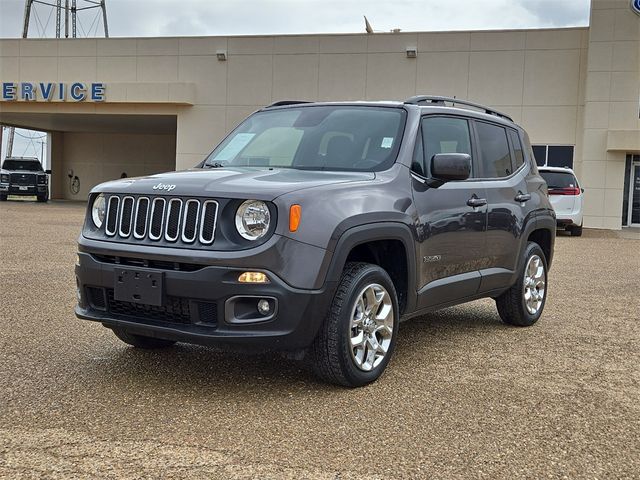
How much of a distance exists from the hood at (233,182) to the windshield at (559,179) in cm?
1480

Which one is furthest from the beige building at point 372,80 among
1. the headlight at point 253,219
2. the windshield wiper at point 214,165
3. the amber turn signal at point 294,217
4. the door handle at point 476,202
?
the headlight at point 253,219

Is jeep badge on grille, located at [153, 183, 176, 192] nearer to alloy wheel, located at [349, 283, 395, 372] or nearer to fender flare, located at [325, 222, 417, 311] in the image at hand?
fender flare, located at [325, 222, 417, 311]

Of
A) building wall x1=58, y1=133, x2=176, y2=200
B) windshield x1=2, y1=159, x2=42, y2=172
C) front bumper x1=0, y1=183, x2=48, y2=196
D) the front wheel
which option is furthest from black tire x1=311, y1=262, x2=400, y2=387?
building wall x1=58, y1=133, x2=176, y2=200

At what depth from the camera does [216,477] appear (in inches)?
130

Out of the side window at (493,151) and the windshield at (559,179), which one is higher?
the side window at (493,151)

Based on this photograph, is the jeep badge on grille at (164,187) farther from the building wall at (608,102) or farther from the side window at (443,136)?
the building wall at (608,102)

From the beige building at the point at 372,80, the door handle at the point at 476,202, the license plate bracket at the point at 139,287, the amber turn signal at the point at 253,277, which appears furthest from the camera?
the beige building at the point at 372,80

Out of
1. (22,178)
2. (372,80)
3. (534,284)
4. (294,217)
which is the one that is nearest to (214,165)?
(294,217)

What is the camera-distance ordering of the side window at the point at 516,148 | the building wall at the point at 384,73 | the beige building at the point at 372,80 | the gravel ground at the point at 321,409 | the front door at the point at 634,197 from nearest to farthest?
the gravel ground at the point at 321,409, the side window at the point at 516,148, the beige building at the point at 372,80, the front door at the point at 634,197, the building wall at the point at 384,73

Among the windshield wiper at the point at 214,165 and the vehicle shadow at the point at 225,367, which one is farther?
the windshield wiper at the point at 214,165

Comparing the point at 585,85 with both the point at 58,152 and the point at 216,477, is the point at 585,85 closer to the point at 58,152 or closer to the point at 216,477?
the point at 216,477

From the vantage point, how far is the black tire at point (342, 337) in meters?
4.47

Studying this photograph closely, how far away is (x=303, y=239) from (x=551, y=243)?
13.0 feet

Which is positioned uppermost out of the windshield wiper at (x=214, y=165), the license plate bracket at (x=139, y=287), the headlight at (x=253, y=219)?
the windshield wiper at (x=214, y=165)
